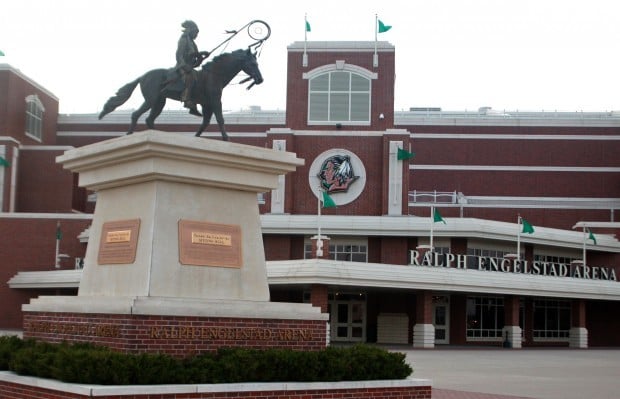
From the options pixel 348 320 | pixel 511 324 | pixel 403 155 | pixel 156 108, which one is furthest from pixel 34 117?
pixel 156 108

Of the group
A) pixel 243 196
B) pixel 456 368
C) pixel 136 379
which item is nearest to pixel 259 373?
pixel 136 379

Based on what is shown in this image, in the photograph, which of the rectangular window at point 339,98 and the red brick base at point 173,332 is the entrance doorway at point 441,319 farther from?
the red brick base at point 173,332

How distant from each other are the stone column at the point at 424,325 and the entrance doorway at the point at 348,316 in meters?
5.90

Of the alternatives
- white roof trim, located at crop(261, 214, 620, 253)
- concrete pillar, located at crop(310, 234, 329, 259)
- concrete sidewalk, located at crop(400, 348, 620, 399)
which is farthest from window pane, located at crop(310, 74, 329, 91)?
concrete sidewalk, located at crop(400, 348, 620, 399)

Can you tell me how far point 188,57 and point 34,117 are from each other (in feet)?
169

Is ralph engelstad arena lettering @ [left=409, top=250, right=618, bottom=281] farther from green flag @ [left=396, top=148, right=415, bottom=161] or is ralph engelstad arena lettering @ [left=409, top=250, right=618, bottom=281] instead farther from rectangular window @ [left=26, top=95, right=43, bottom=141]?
rectangular window @ [left=26, top=95, right=43, bottom=141]

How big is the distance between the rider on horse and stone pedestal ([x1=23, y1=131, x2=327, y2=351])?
54.0 inches

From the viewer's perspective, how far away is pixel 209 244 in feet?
47.3

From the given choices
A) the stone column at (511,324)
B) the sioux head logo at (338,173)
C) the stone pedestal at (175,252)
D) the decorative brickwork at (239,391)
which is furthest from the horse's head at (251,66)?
the sioux head logo at (338,173)

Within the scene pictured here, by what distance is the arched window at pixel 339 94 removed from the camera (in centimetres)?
5569

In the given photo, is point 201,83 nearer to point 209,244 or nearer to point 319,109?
point 209,244

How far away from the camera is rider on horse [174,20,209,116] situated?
1545 cm

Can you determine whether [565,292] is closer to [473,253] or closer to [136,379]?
[473,253]

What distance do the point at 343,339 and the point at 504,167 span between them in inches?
860
